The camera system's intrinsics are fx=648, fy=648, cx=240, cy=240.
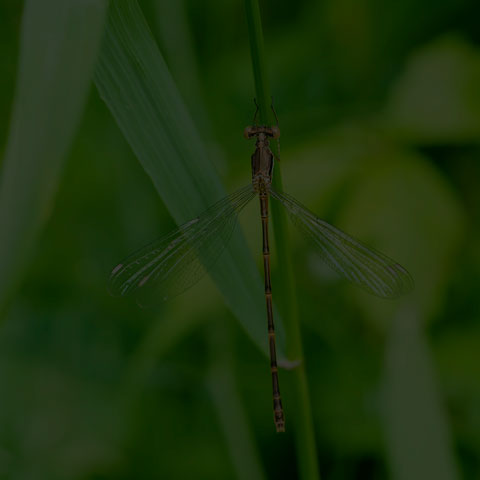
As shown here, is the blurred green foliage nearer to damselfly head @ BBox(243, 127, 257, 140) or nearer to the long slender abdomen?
the long slender abdomen

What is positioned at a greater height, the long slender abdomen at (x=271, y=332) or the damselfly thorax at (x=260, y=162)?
the damselfly thorax at (x=260, y=162)

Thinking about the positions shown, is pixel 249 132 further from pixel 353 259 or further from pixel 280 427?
pixel 280 427

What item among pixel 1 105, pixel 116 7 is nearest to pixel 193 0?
pixel 1 105

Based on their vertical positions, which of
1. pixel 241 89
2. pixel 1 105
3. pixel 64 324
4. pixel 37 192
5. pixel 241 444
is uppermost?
pixel 1 105

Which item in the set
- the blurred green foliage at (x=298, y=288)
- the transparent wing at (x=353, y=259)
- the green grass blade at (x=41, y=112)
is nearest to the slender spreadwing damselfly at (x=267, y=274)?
the transparent wing at (x=353, y=259)

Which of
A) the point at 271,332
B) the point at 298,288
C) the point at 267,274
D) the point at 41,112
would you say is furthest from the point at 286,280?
the point at 298,288

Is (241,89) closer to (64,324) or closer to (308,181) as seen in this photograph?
(308,181)

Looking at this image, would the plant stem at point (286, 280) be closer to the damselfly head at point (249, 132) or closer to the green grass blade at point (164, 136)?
the green grass blade at point (164, 136)
